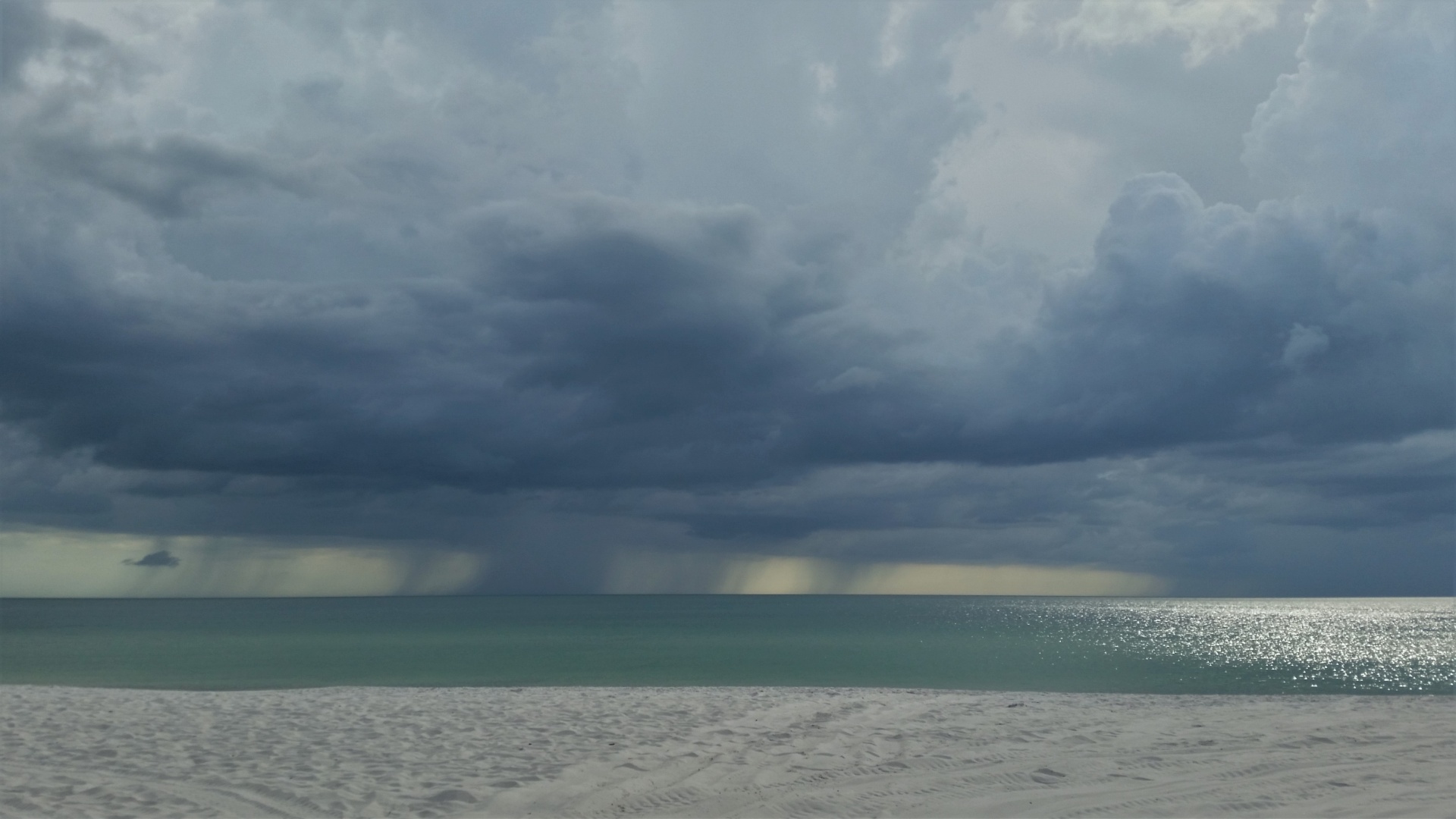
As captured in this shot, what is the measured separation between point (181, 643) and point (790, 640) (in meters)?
43.7

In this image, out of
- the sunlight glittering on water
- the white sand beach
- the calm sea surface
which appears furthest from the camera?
the sunlight glittering on water

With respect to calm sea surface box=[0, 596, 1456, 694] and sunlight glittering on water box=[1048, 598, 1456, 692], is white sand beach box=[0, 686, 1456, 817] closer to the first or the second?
calm sea surface box=[0, 596, 1456, 694]

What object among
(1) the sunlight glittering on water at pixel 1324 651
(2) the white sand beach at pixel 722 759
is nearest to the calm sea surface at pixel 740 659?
(1) the sunlight glittering on water at pixel 1324 651

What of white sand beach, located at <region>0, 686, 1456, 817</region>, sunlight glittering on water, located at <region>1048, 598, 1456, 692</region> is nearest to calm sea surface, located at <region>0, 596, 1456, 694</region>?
sunlight glittering on water, located at <region>1048, 598, 1456, 692</region>

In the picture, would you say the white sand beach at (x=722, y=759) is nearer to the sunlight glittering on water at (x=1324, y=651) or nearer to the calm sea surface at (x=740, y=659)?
the calm sea surface at (x=740, y=659)

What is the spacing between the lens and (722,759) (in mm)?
15469

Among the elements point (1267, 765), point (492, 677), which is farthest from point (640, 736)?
point (492, 677)

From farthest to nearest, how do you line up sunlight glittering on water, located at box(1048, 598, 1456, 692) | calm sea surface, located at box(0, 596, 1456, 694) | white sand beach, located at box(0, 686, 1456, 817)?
sunlight glittering on water, located at box(1048, 598, 1456, 692) < calm sea surface, located at box(0, 596, 1456, 694) < white sand beach, located at box(0, 686, 1456, 817)

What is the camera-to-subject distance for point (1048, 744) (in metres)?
17.0

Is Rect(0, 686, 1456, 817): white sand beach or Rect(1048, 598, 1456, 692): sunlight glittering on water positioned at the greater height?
Rect(0, 686, 1456, 817): white sand beach

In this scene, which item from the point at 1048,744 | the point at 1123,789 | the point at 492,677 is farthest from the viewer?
the point at 492,677

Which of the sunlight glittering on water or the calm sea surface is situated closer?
the calm sea surface

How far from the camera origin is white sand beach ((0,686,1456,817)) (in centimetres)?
1286

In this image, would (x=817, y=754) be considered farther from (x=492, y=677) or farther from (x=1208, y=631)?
(x=1208, y=631)
